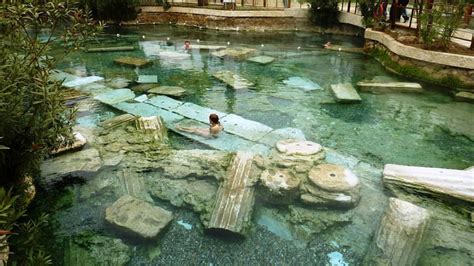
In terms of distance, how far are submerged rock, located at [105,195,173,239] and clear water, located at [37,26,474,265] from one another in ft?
0.54

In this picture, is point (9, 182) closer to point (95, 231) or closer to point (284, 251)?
point (95, 231)

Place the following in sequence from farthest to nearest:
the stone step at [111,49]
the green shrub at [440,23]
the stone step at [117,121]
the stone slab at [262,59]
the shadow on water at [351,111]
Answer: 1. the stone step at [111,49]
2. the stone slab at [262,59]
3. the green shrub at [440,23]
4. the shadow on water at [351,111]
5. the stone step at [117,121]

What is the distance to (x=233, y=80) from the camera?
34.9 ft

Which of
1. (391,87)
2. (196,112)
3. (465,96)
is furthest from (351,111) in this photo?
(196,112)

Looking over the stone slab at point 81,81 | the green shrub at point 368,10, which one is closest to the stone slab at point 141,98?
the stone slab at point 81,81

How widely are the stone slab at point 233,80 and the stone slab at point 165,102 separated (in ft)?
6.59

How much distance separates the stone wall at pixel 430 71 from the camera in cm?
1002

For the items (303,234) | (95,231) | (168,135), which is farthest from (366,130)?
(95,231)

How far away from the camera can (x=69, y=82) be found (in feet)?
33.7

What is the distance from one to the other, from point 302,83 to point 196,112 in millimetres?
3976

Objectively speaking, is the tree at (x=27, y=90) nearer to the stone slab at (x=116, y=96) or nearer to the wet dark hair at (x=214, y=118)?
the wet dark hair at (x=214, y=118)

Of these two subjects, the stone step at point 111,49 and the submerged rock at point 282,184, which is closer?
the submerged rock at point 282,184

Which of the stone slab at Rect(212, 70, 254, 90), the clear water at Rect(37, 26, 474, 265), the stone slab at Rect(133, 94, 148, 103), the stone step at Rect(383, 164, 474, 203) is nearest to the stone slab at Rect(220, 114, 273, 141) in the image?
the clear water at Rect(37, 26, 474, 265)

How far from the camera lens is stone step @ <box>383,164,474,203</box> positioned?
530cm
